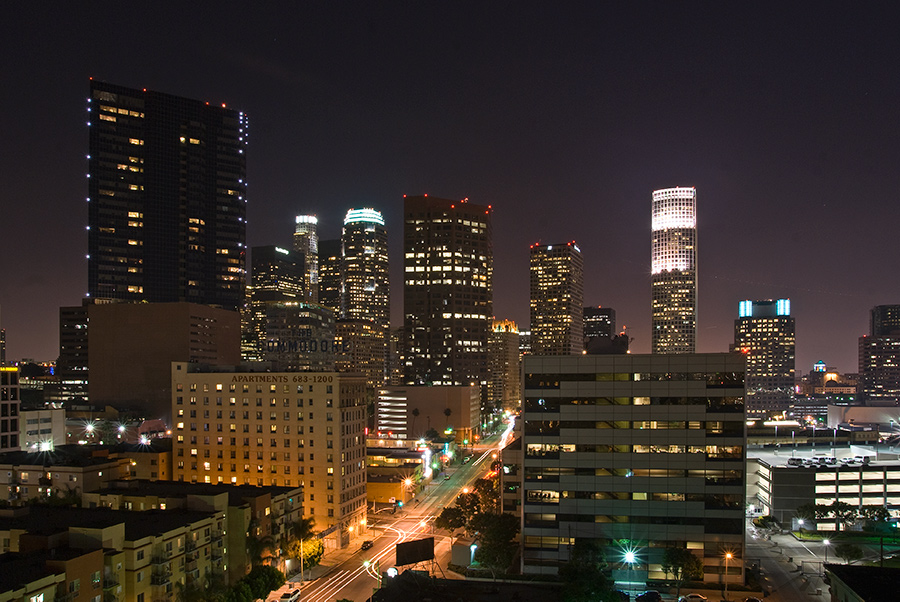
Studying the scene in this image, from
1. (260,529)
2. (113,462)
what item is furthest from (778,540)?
(113,462)

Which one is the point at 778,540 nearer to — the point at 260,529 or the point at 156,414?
the point at 260,529

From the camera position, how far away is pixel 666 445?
67.1 m

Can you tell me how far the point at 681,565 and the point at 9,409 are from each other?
107 meters

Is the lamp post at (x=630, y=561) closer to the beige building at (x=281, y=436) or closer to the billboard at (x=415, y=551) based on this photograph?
the billboard at (x=415, y=551)

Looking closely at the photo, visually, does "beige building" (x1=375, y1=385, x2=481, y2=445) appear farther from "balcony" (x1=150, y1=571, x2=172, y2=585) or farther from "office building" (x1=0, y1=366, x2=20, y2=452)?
"balcony" (x1=150, y1=571, x2=172, y2=585)

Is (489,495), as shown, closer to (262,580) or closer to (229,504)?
(229,504)

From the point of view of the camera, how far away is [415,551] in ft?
176

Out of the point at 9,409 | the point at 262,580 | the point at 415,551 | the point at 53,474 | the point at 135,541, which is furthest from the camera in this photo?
the point at 9,409

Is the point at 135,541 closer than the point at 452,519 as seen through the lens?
Yes

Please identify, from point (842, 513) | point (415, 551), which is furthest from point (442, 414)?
point (415, 551)

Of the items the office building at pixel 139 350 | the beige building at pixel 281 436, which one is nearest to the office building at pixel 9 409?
the beige building at pixel 281 436

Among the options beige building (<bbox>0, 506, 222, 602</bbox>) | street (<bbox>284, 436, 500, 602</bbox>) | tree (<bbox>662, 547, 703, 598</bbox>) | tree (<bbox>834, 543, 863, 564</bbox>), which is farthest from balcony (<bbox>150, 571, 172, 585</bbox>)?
tree (<bbox>834, 543, 863, 564</bbox>)

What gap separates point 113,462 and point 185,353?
96.5 m

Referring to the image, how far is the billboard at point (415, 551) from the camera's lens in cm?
5312
